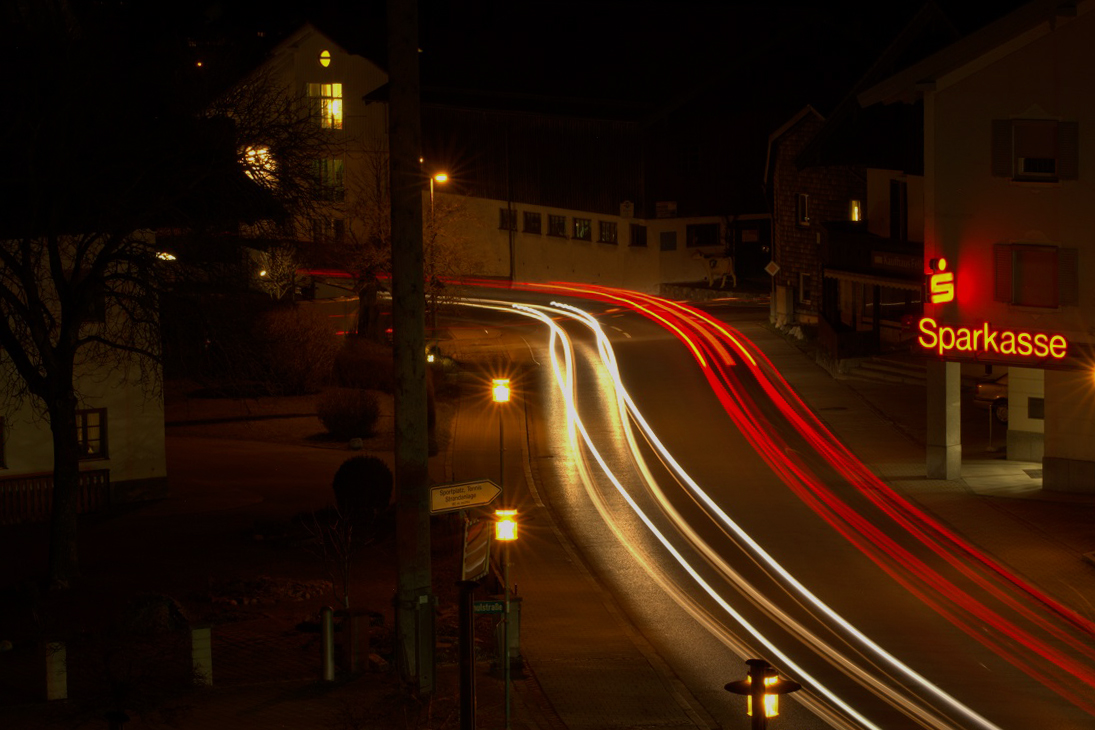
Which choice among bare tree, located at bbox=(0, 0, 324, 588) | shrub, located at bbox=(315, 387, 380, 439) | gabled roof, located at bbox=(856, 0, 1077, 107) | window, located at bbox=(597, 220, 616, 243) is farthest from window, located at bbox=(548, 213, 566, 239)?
bare tree, located at bbox=(0, 0, 324, 588)

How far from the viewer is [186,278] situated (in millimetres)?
21172

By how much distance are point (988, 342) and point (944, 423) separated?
2096 mm

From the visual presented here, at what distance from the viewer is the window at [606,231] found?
58.3m

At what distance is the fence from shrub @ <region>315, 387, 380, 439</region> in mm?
8668

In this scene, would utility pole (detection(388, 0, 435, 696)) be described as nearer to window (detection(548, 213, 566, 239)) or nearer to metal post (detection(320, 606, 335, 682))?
metal post (detection(320, 606, 335, 682))

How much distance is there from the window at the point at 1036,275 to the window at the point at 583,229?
108ft

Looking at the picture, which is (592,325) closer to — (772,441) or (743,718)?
(772,441)

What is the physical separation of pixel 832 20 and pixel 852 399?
84.2 ft

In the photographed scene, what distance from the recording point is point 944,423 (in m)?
28.5

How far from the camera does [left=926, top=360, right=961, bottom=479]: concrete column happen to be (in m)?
28.5

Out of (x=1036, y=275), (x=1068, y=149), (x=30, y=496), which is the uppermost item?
(x=1068, y=149)

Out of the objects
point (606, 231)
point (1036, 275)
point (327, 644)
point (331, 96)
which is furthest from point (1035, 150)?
point (331, 96)

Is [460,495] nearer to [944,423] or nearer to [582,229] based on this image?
[944,423]

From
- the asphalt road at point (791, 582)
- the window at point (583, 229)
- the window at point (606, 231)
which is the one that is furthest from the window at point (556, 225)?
the asphalt road at point (791, 582)
